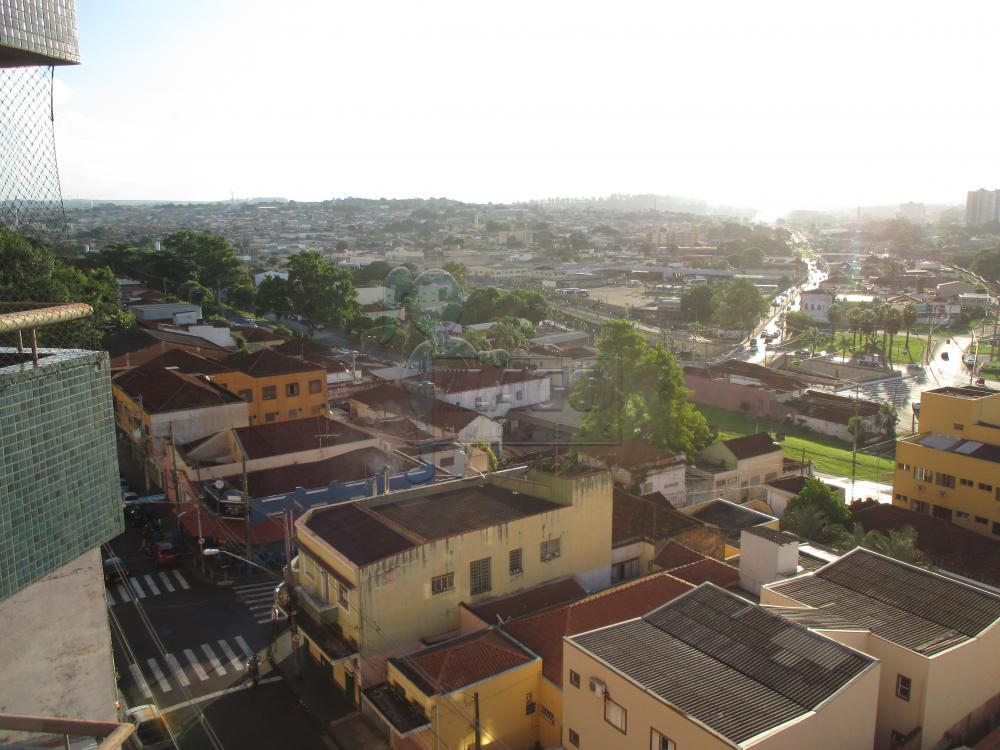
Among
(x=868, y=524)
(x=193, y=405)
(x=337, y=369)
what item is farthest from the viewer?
(x=337, y=369)

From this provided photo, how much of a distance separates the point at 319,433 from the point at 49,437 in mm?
8741

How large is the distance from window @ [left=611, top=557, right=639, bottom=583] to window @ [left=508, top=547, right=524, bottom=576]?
64.9 inches

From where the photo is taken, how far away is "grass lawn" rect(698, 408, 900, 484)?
2095 centimetres

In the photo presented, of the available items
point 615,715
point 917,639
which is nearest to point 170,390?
point 615,715

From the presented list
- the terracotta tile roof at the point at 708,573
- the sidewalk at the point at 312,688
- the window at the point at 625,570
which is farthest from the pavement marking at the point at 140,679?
the terracotta tile roof at the point at 708,573

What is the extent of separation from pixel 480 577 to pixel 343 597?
160 centimetres

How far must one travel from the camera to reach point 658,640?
23.5 ft

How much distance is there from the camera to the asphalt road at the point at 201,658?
8797 millimetres

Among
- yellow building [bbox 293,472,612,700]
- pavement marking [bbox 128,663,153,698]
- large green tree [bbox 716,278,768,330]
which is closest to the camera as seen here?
yellow building [bbox 293,472,612,700]

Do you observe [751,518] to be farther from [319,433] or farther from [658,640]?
[319,433]

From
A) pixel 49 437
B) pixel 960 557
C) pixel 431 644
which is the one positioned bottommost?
pixel 960 557

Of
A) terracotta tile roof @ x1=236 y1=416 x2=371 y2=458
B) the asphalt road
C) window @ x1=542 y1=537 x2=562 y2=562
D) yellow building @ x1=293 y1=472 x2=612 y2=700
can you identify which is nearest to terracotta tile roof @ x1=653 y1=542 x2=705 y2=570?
yellow building @ x1=293 y1=472 x2=612 y2=700

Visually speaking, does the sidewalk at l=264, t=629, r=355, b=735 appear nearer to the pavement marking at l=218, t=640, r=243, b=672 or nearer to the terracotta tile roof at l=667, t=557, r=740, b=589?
the pavement marking at l=218, t=640, r=243, b=672

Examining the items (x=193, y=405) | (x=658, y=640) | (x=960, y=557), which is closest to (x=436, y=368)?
(x=193, y=405)
